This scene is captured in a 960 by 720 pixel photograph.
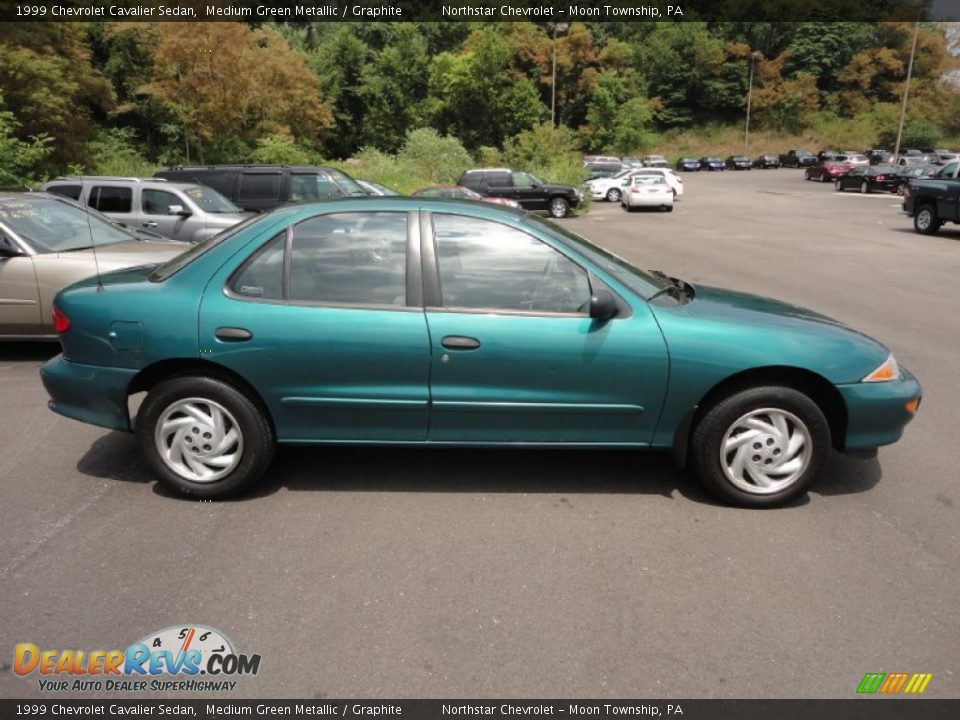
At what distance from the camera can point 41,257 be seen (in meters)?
6.76

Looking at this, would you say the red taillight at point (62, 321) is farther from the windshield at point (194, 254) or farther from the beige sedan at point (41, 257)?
the beige sedan at point (41, 257)

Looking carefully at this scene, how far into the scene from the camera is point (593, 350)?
3.88 meters

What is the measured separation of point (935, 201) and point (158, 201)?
1798 cm

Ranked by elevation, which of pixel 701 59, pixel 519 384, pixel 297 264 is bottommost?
pixel 519 384

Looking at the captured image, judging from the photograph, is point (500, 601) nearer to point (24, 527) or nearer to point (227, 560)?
point (227, 560)

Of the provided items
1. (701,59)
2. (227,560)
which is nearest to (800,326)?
(227,560)

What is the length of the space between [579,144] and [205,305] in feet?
235

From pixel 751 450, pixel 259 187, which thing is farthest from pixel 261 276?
pixel 259 187

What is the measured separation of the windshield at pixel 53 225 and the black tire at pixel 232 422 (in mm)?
3508

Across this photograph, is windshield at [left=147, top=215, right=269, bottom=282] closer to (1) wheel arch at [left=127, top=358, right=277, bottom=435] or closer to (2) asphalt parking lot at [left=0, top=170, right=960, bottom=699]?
(1) wheel arch at [left=127, top=358, right=277, bottom=435]

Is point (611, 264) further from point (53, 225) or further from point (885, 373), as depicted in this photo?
point (53, 225)

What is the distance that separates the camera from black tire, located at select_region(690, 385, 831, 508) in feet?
12.8

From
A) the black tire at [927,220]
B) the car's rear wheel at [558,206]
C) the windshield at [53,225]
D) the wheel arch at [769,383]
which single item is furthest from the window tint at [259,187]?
the black tire at [927,220]

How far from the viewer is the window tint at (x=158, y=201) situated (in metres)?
12.0
